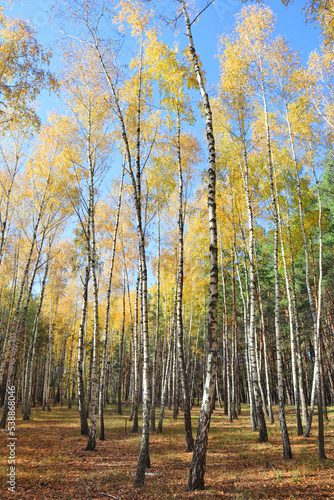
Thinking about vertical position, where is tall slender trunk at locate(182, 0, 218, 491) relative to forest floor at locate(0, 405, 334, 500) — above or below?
above

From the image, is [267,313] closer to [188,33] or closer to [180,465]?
[180,465]

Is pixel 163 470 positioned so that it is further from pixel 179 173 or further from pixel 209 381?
pixel 179 173

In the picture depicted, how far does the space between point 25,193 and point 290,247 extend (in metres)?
11.5

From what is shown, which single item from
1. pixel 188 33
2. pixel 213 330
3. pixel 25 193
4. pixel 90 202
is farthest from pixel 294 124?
pixel 25 193

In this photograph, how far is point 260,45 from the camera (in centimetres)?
871

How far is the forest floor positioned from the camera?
4.58 m

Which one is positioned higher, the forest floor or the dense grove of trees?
the dense grove of trees

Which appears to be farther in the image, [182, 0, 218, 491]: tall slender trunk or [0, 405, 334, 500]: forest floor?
[0, 405, 334, 500]: forest floor

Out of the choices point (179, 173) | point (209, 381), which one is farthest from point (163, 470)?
point (179, 173)

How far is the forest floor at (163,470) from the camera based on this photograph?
4.58 metres

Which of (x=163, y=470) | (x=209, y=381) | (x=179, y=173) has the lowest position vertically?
(x=163, y=470)

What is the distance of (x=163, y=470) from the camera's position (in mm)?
5945

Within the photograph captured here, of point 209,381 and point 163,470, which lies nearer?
point 209,381

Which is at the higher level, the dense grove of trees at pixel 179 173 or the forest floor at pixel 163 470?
the dense grove of trees at pixel 179 173
